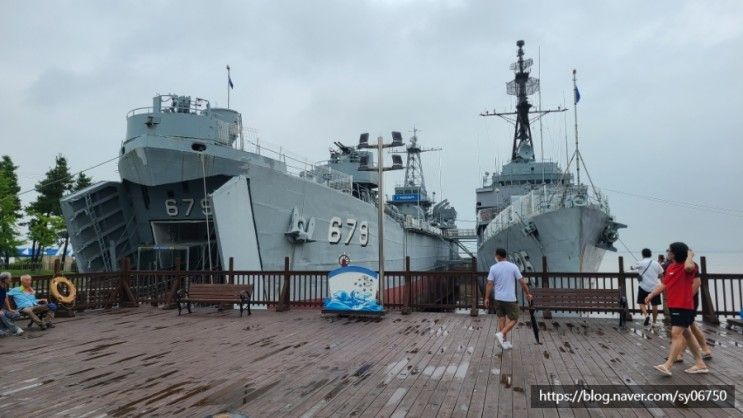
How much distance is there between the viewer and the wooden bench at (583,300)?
9297mm

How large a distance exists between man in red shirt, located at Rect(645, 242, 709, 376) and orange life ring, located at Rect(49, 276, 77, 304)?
470 inches

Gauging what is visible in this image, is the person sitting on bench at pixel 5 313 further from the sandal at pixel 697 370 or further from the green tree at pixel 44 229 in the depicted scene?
the green tree at pixel 44 229

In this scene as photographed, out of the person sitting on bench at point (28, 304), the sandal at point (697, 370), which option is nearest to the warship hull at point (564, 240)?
the sandal at point (697, 370)

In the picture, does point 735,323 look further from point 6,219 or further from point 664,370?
point 6,219

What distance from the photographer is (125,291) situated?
12633mm

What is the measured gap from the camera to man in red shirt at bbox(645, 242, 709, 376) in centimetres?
529

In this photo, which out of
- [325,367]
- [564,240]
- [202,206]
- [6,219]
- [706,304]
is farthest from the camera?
[6,219]

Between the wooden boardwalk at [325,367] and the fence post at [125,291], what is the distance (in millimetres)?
3079

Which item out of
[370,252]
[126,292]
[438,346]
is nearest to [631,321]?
[438,346]

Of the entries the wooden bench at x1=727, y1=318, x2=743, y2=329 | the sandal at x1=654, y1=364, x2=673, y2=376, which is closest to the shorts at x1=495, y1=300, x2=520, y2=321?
the sandal at x1=654, y1=364, x2=673, y2=376

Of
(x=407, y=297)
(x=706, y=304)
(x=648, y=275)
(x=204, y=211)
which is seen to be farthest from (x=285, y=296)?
(x=706, y=304)

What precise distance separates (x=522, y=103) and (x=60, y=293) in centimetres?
3057

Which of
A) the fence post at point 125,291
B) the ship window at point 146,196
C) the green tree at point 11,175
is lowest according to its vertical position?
the fence post at point 125,291

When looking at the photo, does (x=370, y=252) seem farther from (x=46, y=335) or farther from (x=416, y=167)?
(x=416, y=167)
